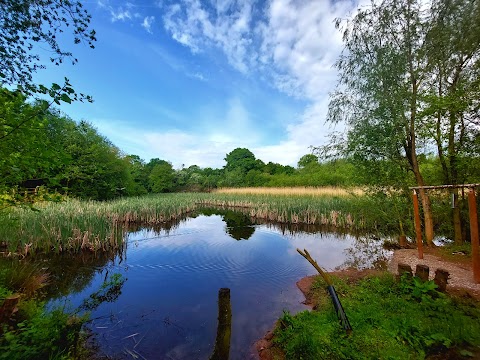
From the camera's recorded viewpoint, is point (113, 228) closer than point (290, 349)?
No

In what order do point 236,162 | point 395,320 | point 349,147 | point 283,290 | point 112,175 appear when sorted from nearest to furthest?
point 395,320 → point 283,290 → point 349,147 → point 112,175 → point 236,162

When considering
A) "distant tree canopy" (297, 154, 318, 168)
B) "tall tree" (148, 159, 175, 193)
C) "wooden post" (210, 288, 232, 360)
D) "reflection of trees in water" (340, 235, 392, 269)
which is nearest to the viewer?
"wooden post" (210, 288, 232, 360)

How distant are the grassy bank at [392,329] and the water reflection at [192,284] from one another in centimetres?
85

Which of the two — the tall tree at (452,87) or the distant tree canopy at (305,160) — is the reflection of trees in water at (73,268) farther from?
the distant tree canopy at (305,160)

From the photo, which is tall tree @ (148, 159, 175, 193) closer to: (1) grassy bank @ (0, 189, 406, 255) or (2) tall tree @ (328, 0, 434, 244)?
(1) grassy bank @ (0, 189, 406, 255)

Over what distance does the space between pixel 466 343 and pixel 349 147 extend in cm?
673

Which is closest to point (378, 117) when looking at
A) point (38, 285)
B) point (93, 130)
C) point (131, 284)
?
point (131, 284)

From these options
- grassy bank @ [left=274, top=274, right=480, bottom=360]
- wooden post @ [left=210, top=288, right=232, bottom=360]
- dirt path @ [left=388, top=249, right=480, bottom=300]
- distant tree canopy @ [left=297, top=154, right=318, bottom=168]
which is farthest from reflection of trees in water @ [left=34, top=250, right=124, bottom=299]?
distant tree canopy @ [left=297, top=154, right=318, bottom=168]

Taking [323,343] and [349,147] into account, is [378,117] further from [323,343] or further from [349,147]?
[323,343]

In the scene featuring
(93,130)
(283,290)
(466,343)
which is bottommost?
(283,290)

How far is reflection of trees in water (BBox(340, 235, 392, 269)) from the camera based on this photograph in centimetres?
685

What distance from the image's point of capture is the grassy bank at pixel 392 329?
271 centimetres

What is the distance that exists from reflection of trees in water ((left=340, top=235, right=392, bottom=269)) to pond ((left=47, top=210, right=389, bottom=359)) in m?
0.03

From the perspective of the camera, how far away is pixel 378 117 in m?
7.84
